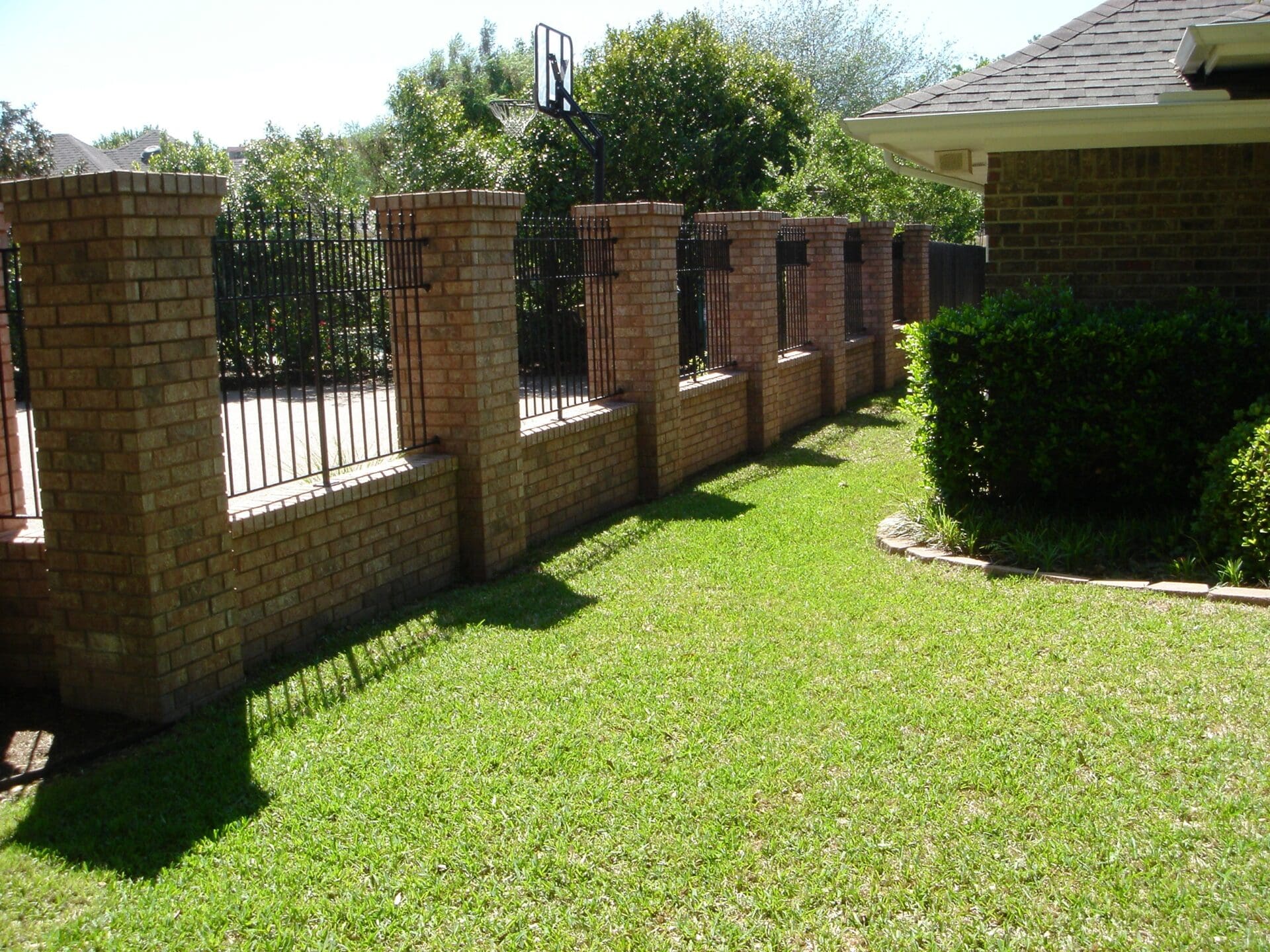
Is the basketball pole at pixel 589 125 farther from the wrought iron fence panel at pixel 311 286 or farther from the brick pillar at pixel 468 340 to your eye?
the brick pillar at pixel 468 340

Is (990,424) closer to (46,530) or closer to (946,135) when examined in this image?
(946,135)

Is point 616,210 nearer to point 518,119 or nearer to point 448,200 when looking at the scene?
point 448,200

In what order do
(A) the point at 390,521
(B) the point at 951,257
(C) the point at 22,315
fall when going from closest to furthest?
(C) the point at 22,315 < (A) the point at 390,521 < (B) the point at 951,257

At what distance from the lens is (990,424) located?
27.5ft

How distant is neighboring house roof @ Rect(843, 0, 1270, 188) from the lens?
780 centimetres

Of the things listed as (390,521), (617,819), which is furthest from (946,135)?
(617,819)

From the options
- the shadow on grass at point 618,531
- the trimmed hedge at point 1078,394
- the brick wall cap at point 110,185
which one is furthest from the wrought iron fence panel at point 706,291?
the brick wall cap at point 110,185

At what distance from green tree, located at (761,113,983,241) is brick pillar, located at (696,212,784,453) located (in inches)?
323

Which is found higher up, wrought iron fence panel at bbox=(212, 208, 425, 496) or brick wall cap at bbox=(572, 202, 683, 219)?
brick wall cap at bbox=(572, 202, 683, 219)

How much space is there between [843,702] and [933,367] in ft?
12.4

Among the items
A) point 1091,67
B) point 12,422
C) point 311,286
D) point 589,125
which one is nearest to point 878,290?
point 589,125

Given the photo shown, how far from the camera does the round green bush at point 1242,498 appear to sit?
269 inches

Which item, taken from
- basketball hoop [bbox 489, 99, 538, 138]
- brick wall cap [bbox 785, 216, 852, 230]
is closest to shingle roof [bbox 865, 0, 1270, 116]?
brick wall cap [bbox 785, 216, 852, 230]

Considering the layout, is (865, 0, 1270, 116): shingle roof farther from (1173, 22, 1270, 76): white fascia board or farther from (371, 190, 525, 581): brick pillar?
(371, 190, 525, 581): brick pillar
